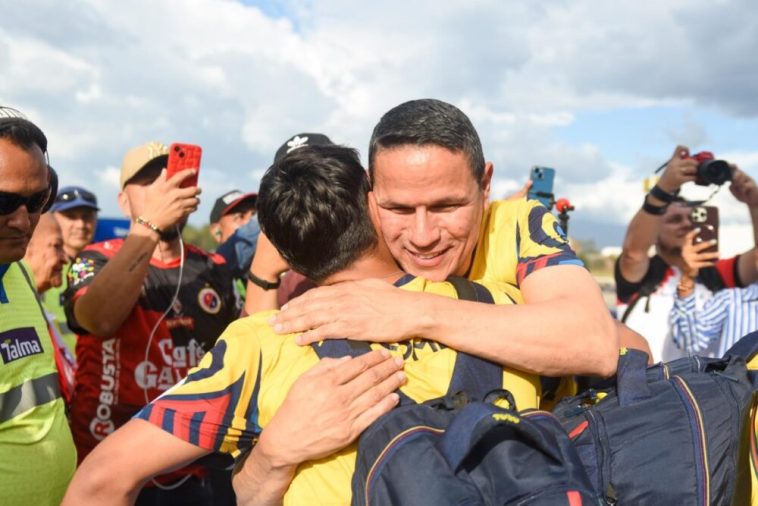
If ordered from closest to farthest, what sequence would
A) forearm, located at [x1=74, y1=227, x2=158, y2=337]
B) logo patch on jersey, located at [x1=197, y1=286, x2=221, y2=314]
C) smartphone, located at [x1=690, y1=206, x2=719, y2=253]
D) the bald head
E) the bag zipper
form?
the bag zipper
forearm, located at [x1=74, y1=227, x2=158, y2=337]
logo patch on jersey, located at [x1=197, y1=286, x2=221, y2=314]
the bald head
smartphone, located at [x1=690, y1=206, x2=719, y2=253]

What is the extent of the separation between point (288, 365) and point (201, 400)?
23 cm

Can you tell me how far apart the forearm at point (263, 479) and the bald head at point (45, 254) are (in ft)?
10.8

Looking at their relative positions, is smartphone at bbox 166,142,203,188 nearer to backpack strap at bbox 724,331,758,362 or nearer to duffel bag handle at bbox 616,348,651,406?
duffel bag handle at bbox 616,348,651,406

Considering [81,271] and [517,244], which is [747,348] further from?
[81,271]

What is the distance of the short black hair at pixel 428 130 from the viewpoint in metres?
2.07

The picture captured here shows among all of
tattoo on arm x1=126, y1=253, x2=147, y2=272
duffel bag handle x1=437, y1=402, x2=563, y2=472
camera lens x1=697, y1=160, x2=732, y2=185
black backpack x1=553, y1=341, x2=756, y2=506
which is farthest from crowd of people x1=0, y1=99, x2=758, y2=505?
camera lens x1=697, y1=160, x2=732, y2=185

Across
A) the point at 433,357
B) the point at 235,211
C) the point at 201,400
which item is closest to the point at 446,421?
the point at 433,357

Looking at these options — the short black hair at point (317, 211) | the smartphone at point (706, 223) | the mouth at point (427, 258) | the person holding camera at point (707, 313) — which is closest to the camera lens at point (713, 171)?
the smartphone at point (706, 223)

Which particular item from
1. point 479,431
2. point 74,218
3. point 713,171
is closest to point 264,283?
point 479,431

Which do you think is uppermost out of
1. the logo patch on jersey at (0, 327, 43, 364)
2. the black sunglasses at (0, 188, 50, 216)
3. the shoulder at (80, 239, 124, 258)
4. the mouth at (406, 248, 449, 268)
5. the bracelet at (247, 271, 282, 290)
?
the black sunglasses at (0, 188, 50, 216)

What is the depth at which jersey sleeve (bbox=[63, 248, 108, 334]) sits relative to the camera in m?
3.49

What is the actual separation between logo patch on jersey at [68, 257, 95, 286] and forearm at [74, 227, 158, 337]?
20 cm

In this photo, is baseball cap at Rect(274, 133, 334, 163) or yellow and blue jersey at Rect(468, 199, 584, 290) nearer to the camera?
yellow and blue jersey at Rect(468, 199, 584, 290)

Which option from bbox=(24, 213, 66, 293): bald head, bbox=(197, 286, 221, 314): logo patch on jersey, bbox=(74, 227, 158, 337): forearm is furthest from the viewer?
bbox=(24, 213, 66, 293): bald head
